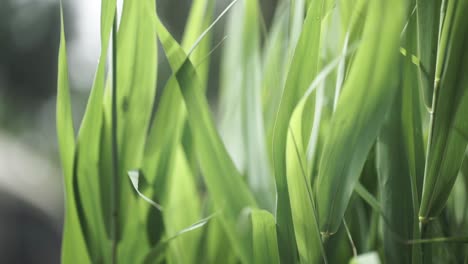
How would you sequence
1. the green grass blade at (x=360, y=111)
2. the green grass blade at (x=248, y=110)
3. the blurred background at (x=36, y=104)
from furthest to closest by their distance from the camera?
1. the blurred background at (x=36, y=104)
2. the green grass blade at (x=248, y=110)
3. the green grass blade at (x=360, y=111)

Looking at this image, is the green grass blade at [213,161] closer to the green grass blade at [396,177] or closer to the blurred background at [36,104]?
the green grass blade at [396,177]

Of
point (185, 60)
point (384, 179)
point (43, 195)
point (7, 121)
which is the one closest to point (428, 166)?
point (384, 179)

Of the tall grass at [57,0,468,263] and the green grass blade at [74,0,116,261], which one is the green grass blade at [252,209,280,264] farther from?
the green grass blade at [74,0,116,261]

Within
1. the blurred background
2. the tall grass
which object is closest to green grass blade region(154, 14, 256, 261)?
the tall grass

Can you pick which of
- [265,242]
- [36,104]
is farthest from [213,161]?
[36,104]

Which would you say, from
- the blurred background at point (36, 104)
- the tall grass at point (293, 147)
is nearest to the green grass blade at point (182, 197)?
the tall grass at point (293, 147)

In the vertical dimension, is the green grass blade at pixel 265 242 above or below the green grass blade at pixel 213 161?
below

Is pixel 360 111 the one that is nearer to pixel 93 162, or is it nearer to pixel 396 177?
pixel 396 177
